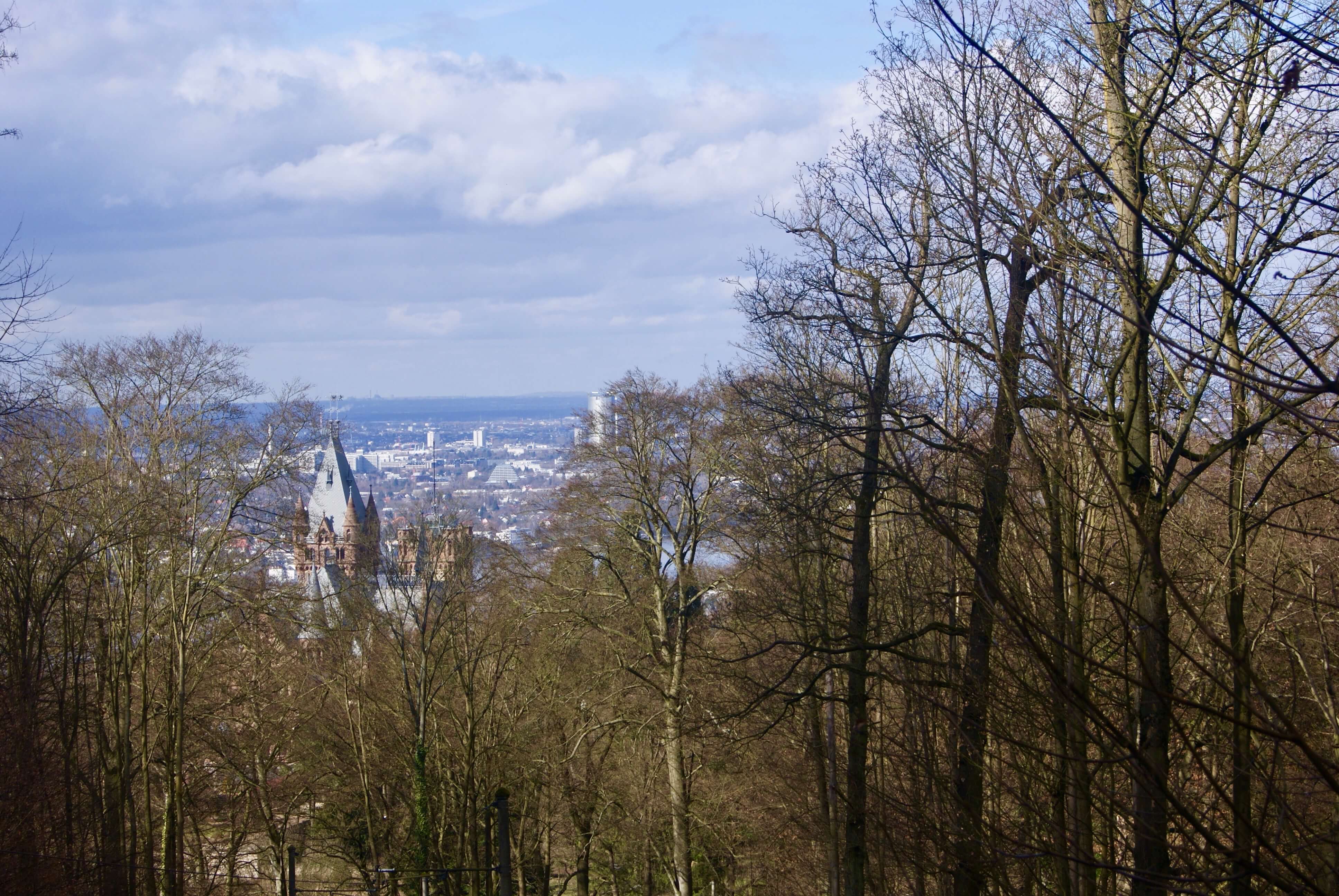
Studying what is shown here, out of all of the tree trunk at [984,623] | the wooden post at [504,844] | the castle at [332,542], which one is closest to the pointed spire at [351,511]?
the castle at [332,542]

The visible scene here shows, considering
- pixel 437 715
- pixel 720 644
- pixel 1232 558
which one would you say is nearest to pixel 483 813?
pixel 437 715

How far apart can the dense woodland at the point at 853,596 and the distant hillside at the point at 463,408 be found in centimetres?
4324

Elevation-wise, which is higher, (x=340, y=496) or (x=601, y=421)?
(x=340, y=496)

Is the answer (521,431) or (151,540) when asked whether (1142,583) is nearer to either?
(151,540)

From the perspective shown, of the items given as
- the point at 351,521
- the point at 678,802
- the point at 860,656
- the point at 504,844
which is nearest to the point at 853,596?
the point at 860,656

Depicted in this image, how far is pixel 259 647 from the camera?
1967 centimetres

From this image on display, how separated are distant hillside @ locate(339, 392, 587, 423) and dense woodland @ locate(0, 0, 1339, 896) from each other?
43245 mm

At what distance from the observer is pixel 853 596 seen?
10781mm

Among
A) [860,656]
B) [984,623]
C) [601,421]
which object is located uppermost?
[601,421]

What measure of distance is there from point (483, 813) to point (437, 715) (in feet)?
11.0

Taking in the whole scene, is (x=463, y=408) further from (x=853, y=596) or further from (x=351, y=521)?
(x=853, y=596)

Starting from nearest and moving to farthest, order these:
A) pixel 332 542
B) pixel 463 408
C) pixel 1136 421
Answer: pixel 1136 421 < pixel 332 542 < pixel 463 408

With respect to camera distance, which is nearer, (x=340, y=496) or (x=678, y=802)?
(x=678, y=802)

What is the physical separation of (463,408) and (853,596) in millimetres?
106389
